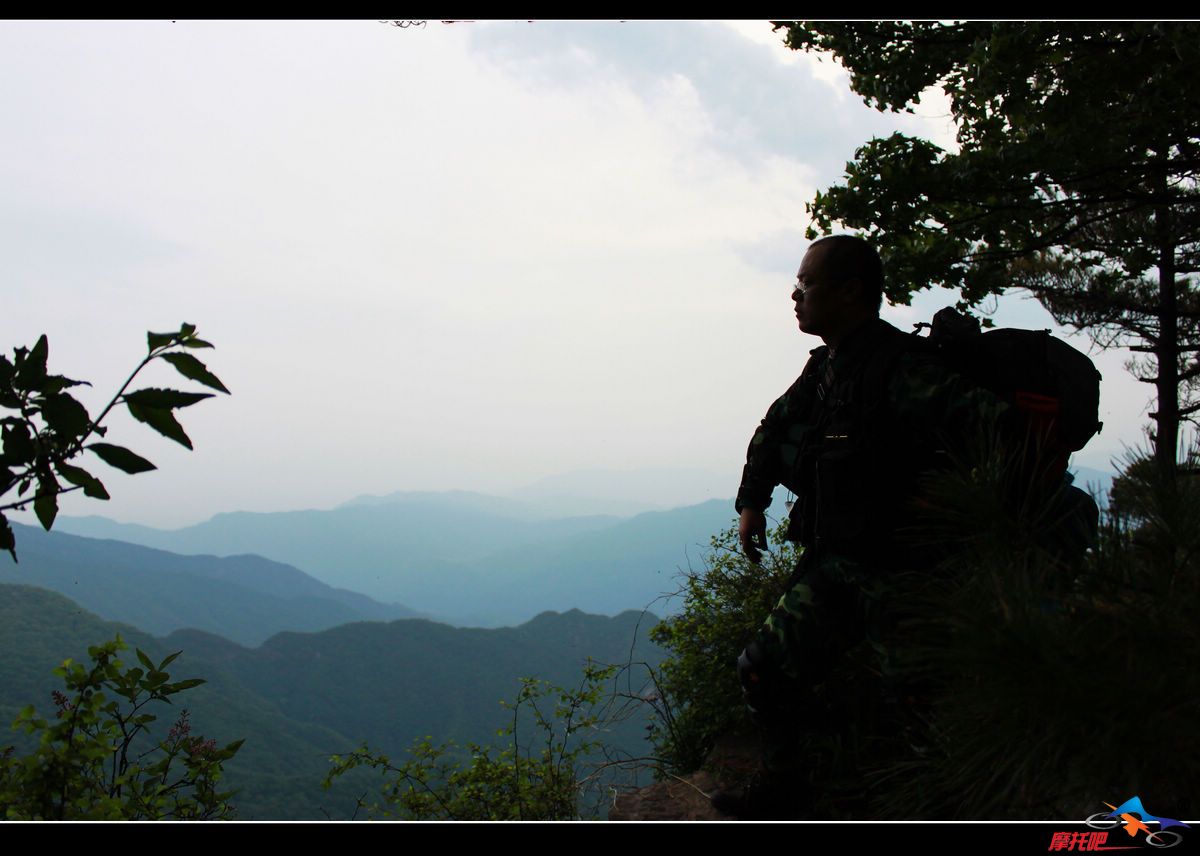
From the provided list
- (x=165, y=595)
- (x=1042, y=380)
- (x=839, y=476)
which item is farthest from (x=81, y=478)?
(x=165, y=595)

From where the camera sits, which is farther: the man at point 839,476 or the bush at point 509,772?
the bush at point 509,772

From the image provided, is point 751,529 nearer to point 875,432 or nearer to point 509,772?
point 875,432

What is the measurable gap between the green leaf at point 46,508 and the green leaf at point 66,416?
173 millimetres

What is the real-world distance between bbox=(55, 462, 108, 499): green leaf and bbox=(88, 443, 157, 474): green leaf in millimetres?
68

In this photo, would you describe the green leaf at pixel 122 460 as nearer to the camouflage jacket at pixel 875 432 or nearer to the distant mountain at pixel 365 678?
the camouflage jacket at pixel 875 432

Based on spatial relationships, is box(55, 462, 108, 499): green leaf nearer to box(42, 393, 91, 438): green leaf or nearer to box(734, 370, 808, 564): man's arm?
box(42, 393, 91, 438): green leaf

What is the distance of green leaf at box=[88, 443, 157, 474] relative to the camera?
66.6 inches

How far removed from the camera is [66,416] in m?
1.72

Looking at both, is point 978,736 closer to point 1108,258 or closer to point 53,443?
point 53,443

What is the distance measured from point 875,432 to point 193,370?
206 centimetres

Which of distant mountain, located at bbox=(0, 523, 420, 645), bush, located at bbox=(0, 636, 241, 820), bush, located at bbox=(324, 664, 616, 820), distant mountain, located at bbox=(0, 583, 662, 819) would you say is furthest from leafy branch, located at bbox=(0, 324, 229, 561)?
distant mountain, located at bbox=(0, 523, 420, 645)

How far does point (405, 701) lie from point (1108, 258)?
87.5 metres

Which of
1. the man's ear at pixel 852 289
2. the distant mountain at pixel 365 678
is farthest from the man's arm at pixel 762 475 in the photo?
the distant mountain at pixel 365 678

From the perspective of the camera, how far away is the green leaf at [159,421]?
171cm
